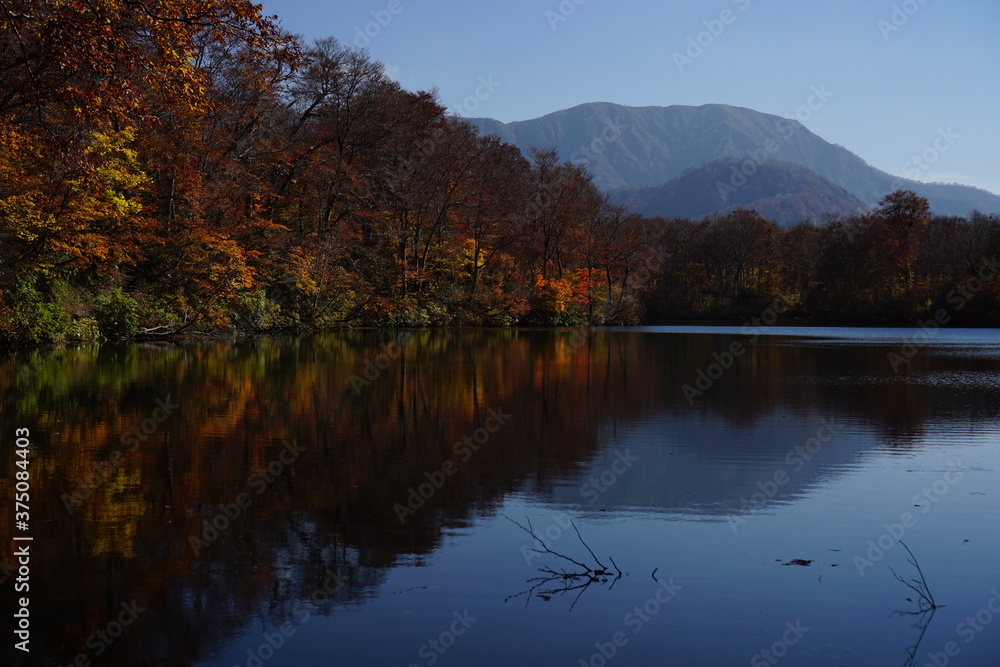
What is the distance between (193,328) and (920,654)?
30630 millimetres

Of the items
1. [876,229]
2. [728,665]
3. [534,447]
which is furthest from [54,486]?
[876,229]

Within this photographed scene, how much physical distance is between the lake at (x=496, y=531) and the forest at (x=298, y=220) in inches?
198

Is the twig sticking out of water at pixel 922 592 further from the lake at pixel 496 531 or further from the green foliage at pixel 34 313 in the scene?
the green foliage at pixel 34 313

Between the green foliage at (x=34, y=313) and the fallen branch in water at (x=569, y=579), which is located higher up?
the green foliage at (x=34, y=313)

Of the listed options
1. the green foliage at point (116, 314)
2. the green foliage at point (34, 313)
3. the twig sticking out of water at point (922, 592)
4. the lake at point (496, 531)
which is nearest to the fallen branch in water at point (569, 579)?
the lake at point (496, 531)

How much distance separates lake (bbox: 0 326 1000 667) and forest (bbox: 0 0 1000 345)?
5035 mm

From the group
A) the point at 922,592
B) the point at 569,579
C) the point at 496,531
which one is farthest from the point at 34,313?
the point at 922,592

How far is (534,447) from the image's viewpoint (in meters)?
9.76

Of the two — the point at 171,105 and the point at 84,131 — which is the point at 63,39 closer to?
the point at 171,105

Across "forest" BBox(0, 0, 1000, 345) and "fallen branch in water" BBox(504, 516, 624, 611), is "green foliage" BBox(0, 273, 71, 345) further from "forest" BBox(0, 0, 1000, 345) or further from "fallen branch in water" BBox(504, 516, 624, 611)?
"fallen branch in water" BBox(504, 516, 624, 611)

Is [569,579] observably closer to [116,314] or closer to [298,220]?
[116,314]

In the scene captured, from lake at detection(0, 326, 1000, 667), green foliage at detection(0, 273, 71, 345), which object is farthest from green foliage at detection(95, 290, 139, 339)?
lake at detection(0, 326, 1000, 667)

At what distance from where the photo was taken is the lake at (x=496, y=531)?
4.29m

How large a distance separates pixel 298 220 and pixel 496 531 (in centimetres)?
3643
